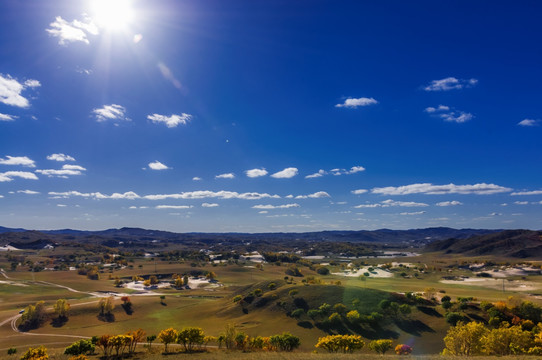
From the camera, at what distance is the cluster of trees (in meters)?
51.6

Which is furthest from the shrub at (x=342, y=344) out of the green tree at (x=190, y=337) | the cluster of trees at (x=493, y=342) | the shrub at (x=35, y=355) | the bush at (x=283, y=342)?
the shrub at (x=35, y=355)

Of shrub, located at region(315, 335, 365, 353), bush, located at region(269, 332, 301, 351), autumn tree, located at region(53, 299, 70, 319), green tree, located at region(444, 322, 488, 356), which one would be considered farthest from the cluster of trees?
autumn tree, located at region(53, 299, 70, 319)

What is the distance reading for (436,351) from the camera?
64562mm

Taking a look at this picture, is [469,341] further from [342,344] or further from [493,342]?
[342,344]

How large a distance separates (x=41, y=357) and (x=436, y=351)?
7122cm

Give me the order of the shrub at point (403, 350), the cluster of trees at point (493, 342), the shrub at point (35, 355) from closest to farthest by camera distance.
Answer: the shrub at point (35, 355) → the cluster of trees at point (493, 342) → the shrub at point (403, 350)

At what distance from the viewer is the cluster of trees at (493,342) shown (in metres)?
51.6

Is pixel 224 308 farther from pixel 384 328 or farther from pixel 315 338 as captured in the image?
pixel 384 328

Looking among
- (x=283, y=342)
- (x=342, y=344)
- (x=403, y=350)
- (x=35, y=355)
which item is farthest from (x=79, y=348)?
(x=403, y=350)

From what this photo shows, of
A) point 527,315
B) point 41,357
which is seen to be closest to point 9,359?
point 41,357

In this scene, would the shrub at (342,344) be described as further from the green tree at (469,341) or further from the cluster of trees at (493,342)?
the green tree at (469,341)

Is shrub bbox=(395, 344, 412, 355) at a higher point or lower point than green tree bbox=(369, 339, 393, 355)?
lower

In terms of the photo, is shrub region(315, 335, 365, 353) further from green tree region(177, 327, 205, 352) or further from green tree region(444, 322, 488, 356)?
green tree region(177, 327, 205, 352)

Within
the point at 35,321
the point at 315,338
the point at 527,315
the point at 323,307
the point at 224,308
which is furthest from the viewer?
the point at 224,308
